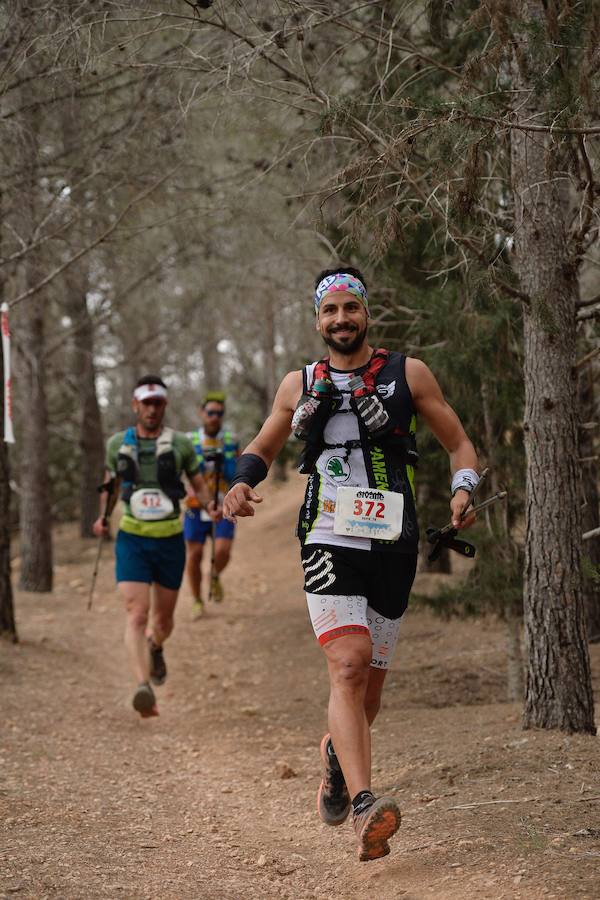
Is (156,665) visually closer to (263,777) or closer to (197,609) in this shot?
(263,777)

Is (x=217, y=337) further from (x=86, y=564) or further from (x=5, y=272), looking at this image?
(x=5, y=272)

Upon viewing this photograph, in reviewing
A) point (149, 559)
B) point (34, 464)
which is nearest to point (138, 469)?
point (149, 559)

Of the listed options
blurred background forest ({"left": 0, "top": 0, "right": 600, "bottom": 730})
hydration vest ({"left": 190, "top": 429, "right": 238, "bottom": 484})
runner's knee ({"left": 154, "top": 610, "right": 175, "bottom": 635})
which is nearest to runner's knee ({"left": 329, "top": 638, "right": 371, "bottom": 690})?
blurred background forest ({"left": 0, "top": 0, "right": 600, "bottom": 730})

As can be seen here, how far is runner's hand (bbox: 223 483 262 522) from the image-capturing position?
4.42 metres

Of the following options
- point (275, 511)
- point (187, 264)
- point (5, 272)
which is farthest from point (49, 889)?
point (275, 511)

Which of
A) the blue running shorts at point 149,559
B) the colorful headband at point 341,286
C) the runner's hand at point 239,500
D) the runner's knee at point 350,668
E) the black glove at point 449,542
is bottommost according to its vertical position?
the runner's knee at point 350,668

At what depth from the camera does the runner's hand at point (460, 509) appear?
4.32 meters

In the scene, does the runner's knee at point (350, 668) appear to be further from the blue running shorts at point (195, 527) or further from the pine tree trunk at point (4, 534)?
the blue running shorts at point (195, 527)

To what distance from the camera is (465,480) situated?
4.41 meters

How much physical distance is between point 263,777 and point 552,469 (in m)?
2.64

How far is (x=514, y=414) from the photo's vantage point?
7.13 m

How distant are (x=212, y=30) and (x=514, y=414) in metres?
3.18

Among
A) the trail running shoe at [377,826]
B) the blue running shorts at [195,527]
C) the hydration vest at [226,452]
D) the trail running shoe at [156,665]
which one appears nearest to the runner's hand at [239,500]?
the trail running shoe at [377,826]

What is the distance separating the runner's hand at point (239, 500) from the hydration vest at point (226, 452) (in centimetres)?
694
